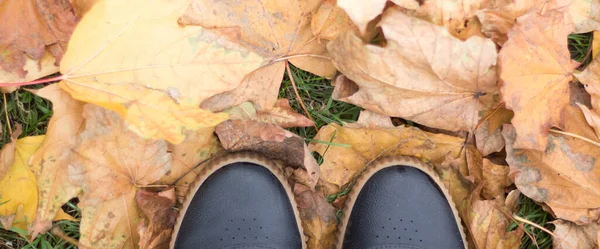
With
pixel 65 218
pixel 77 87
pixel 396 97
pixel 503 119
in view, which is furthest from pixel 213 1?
pixel 503 119

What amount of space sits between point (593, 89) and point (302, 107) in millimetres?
760

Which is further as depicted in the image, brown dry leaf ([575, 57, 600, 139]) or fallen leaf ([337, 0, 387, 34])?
brown dry leaf ([575, 57, 600, 139])

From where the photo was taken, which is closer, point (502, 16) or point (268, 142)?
point (502, 16)

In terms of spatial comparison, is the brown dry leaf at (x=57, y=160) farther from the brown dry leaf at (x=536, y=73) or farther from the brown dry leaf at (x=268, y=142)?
the brown dry leaf at (x=536, y=73)

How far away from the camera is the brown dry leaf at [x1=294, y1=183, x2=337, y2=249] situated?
1.47 metres

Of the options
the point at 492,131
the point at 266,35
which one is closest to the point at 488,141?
the point at 492,131

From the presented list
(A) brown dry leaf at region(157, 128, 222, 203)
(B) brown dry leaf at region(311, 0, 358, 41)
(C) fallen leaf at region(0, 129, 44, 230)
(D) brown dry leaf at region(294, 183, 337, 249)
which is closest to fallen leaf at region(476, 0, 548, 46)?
(B) brown dry leaf at region(311, 0, 358, 41)

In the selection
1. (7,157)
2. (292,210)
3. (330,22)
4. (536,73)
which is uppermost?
(330,22)

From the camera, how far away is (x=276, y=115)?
1.38m

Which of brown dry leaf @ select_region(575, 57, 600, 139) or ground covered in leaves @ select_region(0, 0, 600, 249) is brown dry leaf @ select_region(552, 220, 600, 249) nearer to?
ground covered in leaves @ select_region(0, 0, 600, 249)

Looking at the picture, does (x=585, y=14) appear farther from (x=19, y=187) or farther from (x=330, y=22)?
(x=19, y=187)

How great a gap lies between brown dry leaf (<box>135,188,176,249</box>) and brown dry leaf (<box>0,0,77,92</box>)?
1.36ft

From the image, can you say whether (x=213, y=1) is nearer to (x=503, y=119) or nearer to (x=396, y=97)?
(x=396, y=97)

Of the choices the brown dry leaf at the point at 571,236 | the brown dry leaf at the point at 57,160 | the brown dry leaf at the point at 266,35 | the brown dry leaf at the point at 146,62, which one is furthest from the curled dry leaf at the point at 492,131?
the brown dry leaf at the point at 57,160
